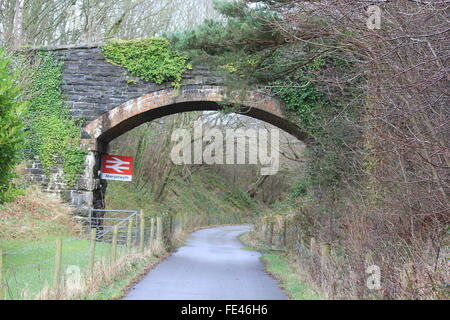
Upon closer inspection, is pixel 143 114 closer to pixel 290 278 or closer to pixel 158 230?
pixel 158 230

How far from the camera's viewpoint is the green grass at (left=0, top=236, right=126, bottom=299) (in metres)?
7.08

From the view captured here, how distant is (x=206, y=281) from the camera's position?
9.30 metres

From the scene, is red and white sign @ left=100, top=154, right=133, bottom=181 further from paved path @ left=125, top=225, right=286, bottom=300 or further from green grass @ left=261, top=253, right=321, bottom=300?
green grass @ left=261, top=253, right=321, bottom=300

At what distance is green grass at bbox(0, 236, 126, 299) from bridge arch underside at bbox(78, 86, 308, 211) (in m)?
1.97

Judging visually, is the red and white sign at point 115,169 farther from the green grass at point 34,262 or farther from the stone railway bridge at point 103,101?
the green grass at point 34,262

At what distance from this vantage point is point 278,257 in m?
13.8

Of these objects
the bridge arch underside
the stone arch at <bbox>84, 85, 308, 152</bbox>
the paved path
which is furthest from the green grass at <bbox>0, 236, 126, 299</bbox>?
the stone arch at <bbox>84, 85, 308, 152</bbox>

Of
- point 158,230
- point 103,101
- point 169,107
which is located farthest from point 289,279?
point 103,101

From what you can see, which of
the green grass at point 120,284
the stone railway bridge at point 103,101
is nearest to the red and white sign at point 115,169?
the stone railway bridge at point 103,101

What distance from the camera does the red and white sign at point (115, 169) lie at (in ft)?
49.9

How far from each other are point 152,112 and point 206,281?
6540 millimetres

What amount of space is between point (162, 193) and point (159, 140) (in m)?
2.62

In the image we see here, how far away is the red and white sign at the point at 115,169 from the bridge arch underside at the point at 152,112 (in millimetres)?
366
